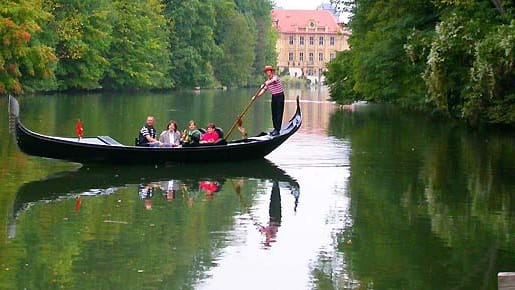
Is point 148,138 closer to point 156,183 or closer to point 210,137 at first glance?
point 210,137

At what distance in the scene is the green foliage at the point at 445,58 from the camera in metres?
26.3

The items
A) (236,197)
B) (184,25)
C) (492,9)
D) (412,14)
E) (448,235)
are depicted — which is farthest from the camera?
(184,25)

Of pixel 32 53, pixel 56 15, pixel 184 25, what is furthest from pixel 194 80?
pixel 32 53

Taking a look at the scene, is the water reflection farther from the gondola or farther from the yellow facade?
the yellow facade

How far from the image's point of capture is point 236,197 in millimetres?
15773

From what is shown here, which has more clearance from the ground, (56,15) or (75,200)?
(56,15)

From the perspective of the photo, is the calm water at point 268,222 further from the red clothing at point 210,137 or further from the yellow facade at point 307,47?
the yellow facade at point 307,47

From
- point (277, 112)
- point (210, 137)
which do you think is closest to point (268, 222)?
point (210, 137)

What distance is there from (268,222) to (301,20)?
148 metres

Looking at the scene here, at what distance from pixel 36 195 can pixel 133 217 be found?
263 centimetres

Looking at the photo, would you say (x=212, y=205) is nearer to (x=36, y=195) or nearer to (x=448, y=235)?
(x=36, y=195)

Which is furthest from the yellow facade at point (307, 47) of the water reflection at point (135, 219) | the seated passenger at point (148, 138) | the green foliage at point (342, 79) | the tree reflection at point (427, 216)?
the water reflection at point (135, 219)

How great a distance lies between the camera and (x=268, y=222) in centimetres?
1340

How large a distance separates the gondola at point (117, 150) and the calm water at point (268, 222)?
10.0 inches
